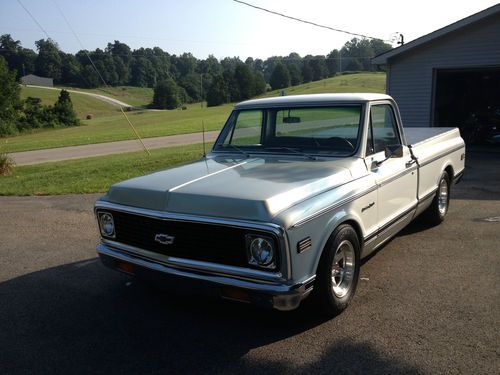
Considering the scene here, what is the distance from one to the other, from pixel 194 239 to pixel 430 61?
13158mm

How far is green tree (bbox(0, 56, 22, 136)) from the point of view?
50.4 meters

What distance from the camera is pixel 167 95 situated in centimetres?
8194

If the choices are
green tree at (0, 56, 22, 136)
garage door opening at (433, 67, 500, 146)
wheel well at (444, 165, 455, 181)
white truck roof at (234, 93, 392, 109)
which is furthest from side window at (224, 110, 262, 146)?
green tree at (0, 56, 22, 136)

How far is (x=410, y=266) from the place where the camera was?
4.82m

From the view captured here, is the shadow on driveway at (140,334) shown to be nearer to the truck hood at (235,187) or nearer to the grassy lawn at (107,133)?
the truck hood at (235,187)

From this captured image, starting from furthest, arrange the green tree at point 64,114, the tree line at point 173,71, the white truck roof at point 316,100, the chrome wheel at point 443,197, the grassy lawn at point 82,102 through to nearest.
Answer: the grassy lawn at point 82,102 < the green tree at point 64,114 < the tree line at point 173,71 < the chrome wheel at point 443,197 < the white truck roof at point 316,100

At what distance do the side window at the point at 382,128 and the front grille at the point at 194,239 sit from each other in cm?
194

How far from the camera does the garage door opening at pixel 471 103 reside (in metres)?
16.1

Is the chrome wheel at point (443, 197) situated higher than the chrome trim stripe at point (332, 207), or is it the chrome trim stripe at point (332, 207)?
the chrome trim stripe at point (332, 207)

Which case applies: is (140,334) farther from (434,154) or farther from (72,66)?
(72,66)

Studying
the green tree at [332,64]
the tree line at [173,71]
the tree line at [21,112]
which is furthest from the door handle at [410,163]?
the green tree at [332,64]

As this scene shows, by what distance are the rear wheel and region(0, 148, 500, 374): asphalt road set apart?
623mm

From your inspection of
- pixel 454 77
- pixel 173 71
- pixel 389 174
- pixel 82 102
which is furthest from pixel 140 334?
pixel 82 102

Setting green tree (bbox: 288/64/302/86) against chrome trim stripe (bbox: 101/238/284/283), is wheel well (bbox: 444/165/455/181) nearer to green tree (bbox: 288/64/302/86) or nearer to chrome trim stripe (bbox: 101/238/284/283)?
chrome trim stripe (bbox: 101/238/284/283)
